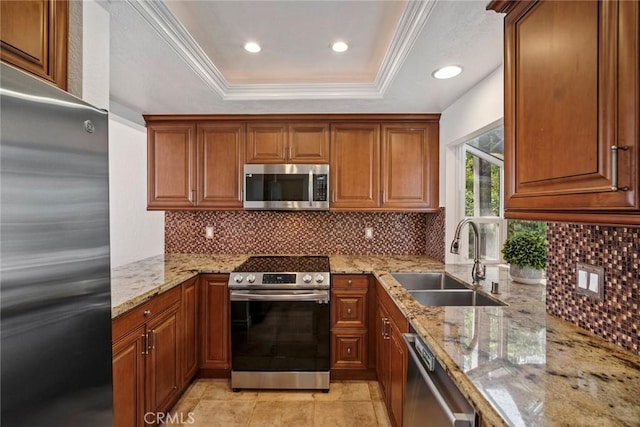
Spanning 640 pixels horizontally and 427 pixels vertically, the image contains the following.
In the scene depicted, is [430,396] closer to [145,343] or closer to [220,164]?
[145,343]

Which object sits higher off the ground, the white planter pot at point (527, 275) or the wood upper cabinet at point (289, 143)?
the wood upper cabinet at point (289, 143)

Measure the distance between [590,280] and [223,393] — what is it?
241cm

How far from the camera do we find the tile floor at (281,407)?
208 cm

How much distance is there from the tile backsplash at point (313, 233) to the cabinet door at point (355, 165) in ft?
1.02

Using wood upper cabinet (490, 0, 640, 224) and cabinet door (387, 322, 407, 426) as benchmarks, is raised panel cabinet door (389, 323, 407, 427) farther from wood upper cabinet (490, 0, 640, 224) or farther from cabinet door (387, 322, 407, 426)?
wood upper cabinet (490, 0, 640, 224)

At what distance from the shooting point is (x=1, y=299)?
26.3 inches

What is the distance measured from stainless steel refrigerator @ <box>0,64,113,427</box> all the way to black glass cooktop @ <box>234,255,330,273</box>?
1629mm

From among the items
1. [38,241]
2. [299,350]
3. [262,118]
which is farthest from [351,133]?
[38,241]

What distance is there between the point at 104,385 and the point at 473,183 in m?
2.78

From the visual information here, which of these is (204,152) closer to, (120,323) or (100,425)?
(120,323)

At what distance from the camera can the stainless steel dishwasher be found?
0.96m

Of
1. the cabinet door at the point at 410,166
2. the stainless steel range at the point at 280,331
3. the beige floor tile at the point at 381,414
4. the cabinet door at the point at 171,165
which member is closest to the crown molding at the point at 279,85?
the cabinet door at the point at 410,166

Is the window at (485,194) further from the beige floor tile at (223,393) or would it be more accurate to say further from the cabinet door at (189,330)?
the cabinet door at (189,330)

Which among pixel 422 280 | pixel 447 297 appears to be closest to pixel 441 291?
pixel 447 297
